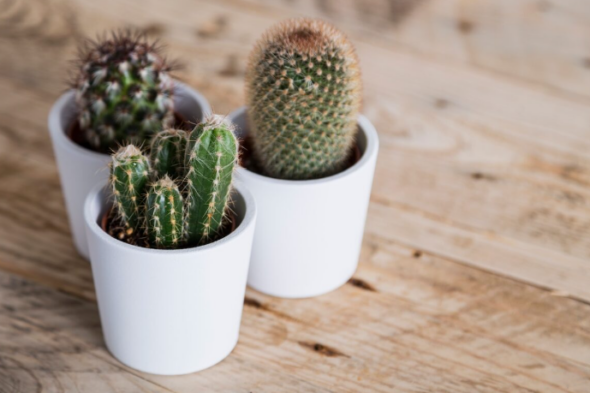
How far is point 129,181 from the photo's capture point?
86cm

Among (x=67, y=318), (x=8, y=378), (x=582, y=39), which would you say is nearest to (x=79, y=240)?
(x=67, y=318)

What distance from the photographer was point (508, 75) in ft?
5.16

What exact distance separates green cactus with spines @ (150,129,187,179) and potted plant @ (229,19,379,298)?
0.30 feet

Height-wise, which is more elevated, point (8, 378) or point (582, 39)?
point (582, 39)

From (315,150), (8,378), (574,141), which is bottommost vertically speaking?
(8,378)

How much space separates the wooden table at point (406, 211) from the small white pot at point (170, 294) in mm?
35

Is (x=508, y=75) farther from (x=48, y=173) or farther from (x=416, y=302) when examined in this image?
(x=48, y=173)

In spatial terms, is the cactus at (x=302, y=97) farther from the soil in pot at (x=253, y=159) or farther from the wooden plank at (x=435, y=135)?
the wooden plank at (x=435, y=135)

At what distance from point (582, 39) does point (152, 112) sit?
1078 millimetres

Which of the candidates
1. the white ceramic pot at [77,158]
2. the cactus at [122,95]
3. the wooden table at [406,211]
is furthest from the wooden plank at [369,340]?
the cactus at [122,95]

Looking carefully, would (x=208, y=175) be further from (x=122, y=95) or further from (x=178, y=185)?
(x=122, y=95)

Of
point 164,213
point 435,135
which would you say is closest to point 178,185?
point 164,213

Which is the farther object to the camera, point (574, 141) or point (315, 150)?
point (574, 141)

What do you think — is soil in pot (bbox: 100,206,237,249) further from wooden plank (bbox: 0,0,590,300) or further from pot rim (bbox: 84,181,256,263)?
wooden plank (bbox: 0,0,590,300)
